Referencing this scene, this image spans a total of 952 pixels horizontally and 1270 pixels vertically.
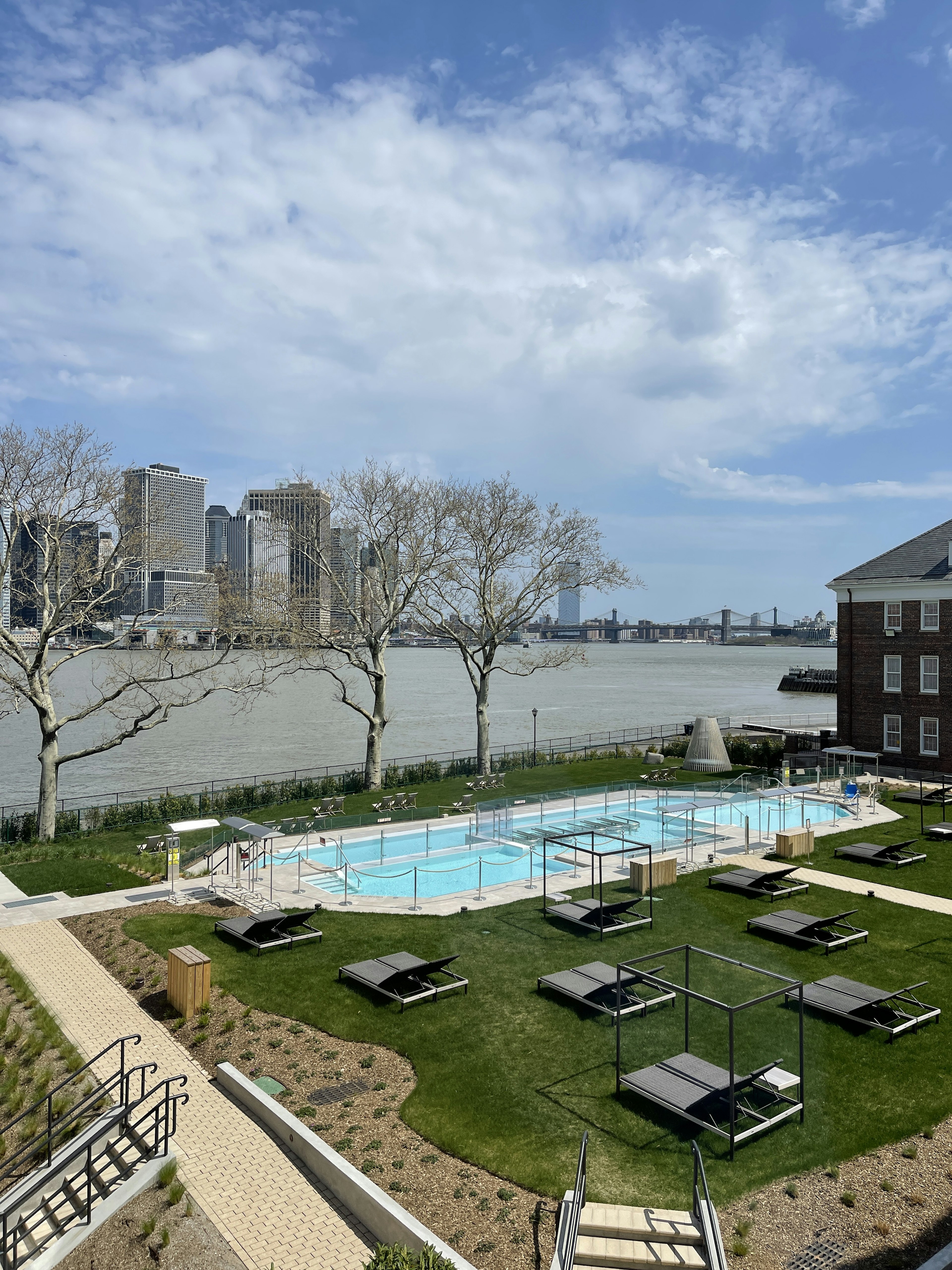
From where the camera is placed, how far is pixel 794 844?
73.8ft

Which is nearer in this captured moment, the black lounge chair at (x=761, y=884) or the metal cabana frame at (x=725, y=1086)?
the metal cabana frame at (x=725, y=1086)

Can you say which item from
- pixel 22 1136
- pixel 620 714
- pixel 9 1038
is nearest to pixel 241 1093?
pixel 22 1136

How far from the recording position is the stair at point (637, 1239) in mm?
7066

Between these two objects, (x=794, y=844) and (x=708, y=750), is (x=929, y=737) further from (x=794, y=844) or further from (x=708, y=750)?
(x=794, y=844)

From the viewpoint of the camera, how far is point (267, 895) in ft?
61.9

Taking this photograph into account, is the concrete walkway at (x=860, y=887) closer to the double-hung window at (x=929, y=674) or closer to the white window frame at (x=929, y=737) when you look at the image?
the white window frame at (x=929, y=737)

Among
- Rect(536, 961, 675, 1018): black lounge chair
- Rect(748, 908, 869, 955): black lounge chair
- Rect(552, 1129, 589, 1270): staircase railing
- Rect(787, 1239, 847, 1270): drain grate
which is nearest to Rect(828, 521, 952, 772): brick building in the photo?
Rect(748, 908, 869, 955): black lounge chair

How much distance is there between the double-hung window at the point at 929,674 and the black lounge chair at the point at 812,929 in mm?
22607

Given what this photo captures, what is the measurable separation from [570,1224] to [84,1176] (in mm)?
5531

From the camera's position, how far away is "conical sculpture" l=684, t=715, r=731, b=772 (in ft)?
121

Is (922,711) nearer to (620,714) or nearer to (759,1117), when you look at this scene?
(759,1117)

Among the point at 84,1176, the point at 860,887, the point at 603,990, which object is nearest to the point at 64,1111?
the point at 84,1176

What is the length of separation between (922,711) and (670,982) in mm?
28190

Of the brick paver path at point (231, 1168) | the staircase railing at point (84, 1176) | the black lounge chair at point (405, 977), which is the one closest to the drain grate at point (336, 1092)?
the brick paver path at point (231, 1168)
